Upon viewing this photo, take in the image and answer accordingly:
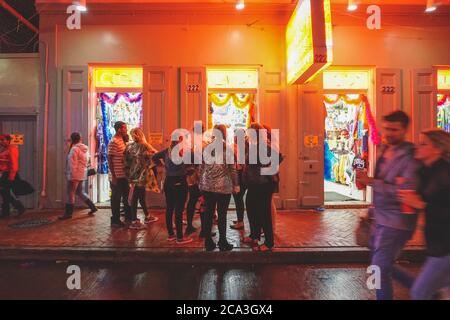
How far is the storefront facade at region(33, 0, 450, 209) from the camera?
877 cm

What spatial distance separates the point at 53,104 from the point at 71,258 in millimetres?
4640

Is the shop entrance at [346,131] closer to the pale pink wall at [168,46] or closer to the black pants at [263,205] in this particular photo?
the pale pink wall at [168,46]

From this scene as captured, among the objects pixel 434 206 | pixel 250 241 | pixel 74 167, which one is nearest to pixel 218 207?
pixel 250 241

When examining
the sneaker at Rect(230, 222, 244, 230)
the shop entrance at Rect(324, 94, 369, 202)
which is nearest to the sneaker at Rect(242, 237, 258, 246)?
the sneaker at Rect(230, 222, 244, 230)

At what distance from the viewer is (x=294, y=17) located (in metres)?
7.71

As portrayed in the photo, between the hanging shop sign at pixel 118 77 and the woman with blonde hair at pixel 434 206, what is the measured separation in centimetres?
725

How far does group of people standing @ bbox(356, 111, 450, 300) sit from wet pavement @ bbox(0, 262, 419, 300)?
1.19 metres

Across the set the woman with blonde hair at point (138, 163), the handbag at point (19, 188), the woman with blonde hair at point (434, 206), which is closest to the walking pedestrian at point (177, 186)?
the woman with blonde hair at point (138, 163)

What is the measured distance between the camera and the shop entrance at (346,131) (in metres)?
9.20

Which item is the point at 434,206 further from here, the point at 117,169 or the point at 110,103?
the point at 110,103

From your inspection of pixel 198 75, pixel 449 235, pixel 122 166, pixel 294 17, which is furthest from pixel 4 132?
pixel 449 235

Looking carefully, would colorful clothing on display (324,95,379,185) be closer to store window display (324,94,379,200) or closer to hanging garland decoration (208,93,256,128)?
store window display (324,94,379,200)
